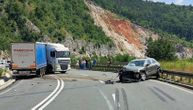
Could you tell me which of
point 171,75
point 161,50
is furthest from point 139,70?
point 161,50

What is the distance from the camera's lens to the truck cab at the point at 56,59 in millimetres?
46875

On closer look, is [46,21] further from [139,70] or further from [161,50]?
[139,70]

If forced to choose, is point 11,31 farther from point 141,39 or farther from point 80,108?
point 80,108

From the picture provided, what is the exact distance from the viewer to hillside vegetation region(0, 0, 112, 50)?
93250 mm

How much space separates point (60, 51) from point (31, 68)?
1023 cm

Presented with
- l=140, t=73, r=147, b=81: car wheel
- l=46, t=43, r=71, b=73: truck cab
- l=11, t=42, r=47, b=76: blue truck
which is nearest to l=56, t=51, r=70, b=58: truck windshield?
l=46, t=43, r=71, b=73: truck cab

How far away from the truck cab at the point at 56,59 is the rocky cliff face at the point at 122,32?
74461mm

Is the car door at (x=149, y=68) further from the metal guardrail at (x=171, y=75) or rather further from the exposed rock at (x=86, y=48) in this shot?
the exposed rock at (x=86, y=48)

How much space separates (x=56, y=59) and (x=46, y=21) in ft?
189

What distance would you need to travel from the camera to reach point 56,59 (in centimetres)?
4719

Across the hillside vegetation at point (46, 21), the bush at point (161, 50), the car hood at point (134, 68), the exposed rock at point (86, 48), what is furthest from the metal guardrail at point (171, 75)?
the exposed rock at point (86, 48)

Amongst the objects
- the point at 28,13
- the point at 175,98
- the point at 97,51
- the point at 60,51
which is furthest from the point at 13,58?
the point at 97,51

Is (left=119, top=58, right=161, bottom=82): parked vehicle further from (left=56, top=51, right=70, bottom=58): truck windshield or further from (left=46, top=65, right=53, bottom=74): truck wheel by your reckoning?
(left=46, top=65, right=53, bottom=74): truck wheel

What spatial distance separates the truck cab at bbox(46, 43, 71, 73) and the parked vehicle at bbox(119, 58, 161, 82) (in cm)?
1325
